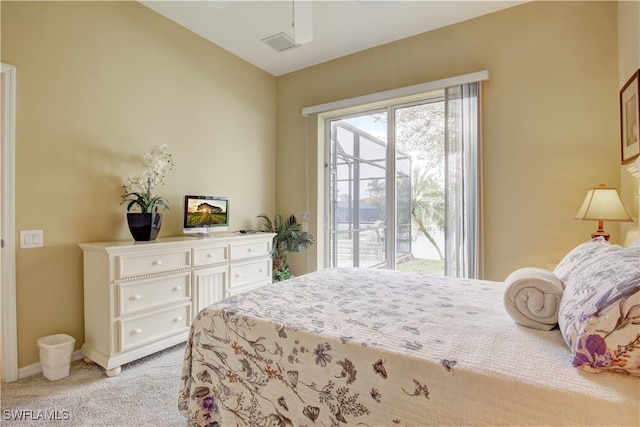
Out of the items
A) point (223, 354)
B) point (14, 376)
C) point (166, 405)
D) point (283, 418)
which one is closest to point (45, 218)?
point (14, 376)

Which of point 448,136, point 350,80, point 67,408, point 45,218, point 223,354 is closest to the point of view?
point 223,354

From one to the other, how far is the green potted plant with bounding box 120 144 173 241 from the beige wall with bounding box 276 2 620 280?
2.67 metres

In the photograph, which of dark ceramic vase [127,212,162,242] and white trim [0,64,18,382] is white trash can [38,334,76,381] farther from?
dark ceramic vase [127,212,162,242]

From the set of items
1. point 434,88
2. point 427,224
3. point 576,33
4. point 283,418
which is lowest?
point 283,418

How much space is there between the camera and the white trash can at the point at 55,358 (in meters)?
2.07

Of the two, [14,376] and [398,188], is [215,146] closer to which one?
[398,188]

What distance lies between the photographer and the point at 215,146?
346cm

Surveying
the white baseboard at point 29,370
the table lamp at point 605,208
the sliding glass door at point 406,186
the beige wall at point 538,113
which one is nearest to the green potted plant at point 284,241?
the sliding glass door at point 406,186

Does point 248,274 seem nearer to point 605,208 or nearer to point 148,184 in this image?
point 148,184

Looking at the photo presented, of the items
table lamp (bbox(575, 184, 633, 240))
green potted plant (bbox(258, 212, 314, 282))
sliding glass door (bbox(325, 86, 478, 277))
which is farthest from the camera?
green potted plant (bbox(258, 212, 314, 282))

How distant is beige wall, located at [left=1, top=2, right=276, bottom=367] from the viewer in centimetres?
216

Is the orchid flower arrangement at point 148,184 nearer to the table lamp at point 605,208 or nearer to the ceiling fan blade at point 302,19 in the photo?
the ceiling fan blade at point 302,19

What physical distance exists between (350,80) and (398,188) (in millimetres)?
1429

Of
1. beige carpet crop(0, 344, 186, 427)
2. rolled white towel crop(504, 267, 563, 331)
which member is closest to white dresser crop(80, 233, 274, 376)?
beige carpet crop(0, 344, 186, 427)
